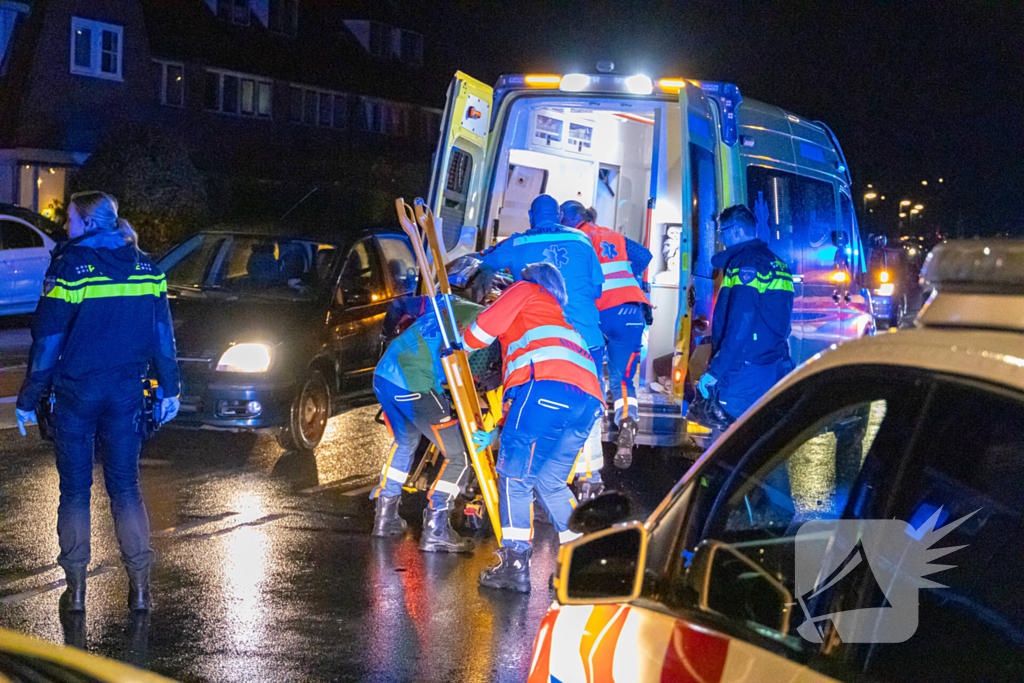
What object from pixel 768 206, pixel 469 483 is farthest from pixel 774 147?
pixel 469 483

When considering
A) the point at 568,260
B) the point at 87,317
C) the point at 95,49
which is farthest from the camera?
the point at 95,49

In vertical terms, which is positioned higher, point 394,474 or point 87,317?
point 87,317

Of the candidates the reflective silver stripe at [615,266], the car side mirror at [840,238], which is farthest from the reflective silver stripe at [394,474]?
the car side mirror at [840,238]

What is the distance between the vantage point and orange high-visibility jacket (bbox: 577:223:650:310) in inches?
311

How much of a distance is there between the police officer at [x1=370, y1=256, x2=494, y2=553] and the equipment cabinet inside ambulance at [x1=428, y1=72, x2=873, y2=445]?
193cm

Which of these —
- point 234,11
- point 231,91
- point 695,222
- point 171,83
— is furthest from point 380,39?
point 695,222

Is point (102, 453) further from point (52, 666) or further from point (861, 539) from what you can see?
point (861, 539)

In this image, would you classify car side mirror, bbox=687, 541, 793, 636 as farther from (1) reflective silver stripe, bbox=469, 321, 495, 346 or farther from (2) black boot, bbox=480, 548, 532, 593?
(2) black boot, bbox=480, 548, 532, 593

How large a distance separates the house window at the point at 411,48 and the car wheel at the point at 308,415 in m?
35.3

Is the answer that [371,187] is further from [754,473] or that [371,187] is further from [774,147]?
[754,473]

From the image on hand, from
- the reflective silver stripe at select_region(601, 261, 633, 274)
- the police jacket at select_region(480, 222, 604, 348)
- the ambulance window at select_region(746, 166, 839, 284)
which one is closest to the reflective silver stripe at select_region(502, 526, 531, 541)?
the police jacket at select_region(480, 222, 604, 348)

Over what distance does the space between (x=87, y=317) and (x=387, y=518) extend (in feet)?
7.96

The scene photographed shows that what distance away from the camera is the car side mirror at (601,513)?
2629 millimetres

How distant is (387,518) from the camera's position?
6.89 metres
